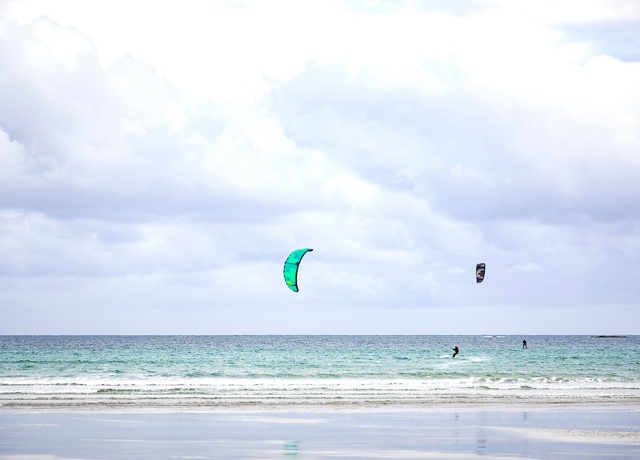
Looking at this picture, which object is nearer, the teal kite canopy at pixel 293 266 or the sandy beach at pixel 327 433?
the sandy beach at pixel 327 433

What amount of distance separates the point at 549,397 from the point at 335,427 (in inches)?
507

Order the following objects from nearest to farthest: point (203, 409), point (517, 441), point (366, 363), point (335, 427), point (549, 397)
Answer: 1. point (517, 441)
2. point (335, 427)
3. point (203, 409)
4. point (549, 397)
5. point (366, 363)

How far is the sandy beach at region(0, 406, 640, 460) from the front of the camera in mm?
18469

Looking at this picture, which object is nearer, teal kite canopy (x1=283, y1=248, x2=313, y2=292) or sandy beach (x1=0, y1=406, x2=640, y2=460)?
sandy beach (x1=0, y1=406, x2=640, y2=460)

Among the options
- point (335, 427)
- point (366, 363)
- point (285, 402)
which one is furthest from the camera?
point (366, 363)

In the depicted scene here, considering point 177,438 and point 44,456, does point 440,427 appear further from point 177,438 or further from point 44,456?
point 44,456

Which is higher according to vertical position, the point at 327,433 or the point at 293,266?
the point at 293,266

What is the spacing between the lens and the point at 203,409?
1084 inches

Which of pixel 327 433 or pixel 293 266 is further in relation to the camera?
pixel 293 266

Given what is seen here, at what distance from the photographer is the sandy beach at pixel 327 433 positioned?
1847 cm

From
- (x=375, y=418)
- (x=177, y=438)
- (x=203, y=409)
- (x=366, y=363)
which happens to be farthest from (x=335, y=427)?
(x=366, y=363)

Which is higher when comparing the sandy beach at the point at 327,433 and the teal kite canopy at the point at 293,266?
the teal kite canopy at the point at 293,266

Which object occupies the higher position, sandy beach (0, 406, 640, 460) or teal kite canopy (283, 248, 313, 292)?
teal kite canopy (283, 248, 313, 292)

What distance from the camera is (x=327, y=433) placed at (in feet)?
70.3
